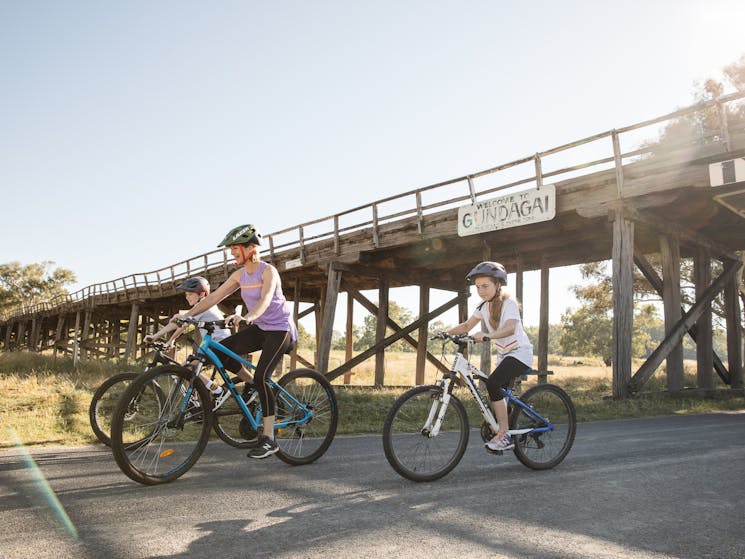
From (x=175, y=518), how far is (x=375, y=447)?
2936mm

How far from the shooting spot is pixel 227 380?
445 centimetres

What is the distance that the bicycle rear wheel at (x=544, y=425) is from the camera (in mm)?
4578

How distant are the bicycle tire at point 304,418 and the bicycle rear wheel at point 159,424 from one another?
75 centimetres

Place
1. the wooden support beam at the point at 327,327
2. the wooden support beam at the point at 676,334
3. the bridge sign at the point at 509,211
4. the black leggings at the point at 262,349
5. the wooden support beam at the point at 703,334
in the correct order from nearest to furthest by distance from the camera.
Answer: the black leggings at the point at 262,349 → the wooden support beam at the point at 676,334 → the bridge sign at the point at 509,211 → the wooden support beam at the point at 703,334 → the wooden support beam at the point at 327,327

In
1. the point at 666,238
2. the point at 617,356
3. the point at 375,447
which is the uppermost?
the point at 666,238

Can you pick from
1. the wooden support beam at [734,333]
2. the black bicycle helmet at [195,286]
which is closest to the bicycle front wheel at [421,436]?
the black bicycle helmet at [195,286]

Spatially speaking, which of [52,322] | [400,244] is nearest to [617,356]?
[400,244]

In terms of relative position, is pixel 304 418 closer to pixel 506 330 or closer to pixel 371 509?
pixel 371 509

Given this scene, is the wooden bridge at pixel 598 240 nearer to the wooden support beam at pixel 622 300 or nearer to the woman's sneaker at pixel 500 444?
the wooden support beam at pixel 622 300

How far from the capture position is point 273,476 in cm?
432

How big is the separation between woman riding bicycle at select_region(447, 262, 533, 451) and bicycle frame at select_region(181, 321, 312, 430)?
60.3 inches

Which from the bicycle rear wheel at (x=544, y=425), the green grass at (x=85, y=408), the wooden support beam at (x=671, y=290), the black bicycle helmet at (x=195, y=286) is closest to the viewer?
the bicycle rear wheel at (x=544, y=425)

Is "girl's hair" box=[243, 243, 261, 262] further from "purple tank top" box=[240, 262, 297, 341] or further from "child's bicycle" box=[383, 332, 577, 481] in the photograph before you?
"child's bicycle" box=[383, 332, 577, 481]

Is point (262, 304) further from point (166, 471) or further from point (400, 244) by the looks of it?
point (400, 244)
